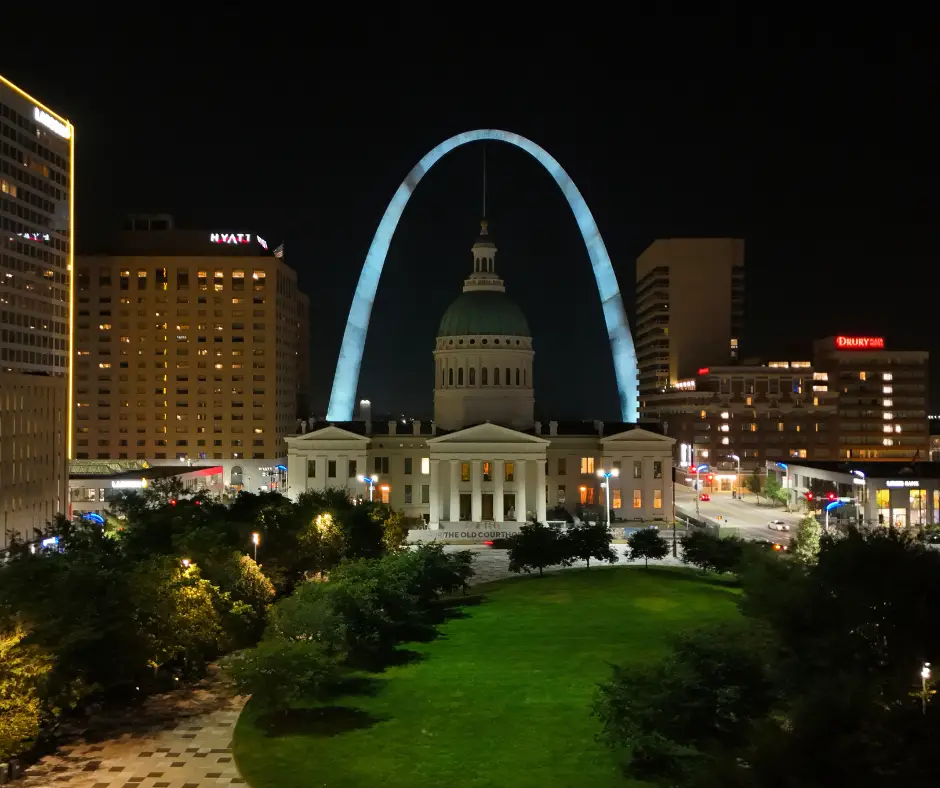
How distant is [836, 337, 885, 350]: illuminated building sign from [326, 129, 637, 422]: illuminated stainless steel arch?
170 feet

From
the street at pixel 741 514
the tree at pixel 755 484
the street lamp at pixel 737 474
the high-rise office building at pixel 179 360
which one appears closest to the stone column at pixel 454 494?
the street at pixel 741 514

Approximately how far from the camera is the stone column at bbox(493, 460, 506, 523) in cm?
10950

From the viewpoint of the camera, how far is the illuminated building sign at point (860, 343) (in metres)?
178

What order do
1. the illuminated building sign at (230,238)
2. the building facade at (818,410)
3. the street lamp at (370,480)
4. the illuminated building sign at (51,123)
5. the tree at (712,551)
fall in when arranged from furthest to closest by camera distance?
the building facade at (818,410) < the illuminated building sign at (230,238) < the street lamp at (370,480) < the illuminated building sign at (51,123) < the tree at (712,551)

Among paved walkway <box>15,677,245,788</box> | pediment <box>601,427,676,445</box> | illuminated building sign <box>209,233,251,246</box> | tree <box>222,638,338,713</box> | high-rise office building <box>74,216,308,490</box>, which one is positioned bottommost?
paved walkway <box>15,677,245,788</box>

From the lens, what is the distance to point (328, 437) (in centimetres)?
11588

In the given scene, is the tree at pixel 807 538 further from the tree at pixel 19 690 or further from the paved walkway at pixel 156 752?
the tree at pixel 19 690

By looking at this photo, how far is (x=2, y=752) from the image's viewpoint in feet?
103

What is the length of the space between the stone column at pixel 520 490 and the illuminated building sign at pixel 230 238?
3105 inches

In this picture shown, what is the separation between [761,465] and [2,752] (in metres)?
154

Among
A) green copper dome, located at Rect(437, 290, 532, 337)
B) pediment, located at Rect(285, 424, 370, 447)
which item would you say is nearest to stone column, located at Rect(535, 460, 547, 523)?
green copper dome, located at Rect(437, 290, 532, 337)

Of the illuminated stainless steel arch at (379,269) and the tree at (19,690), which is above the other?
the illuminated stainless steel arch at (379,269)

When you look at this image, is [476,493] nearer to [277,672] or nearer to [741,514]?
[741,514]

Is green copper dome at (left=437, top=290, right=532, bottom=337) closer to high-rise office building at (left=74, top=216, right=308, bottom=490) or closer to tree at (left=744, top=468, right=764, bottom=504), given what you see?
tree at (left=744, top=468, right=764, bottom=504)
